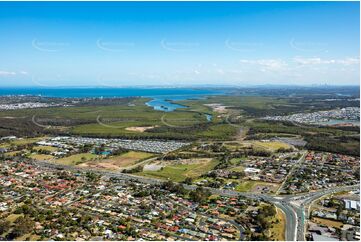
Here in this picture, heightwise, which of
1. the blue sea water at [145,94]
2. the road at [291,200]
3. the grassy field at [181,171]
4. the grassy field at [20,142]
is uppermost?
the blue sea water at [145,94]

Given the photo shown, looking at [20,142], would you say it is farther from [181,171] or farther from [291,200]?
[291,200]

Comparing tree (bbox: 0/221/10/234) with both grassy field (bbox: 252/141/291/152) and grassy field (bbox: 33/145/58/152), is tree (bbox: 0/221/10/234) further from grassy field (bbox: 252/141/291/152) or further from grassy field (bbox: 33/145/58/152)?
grassy field (bbox: 252/141/291/152)

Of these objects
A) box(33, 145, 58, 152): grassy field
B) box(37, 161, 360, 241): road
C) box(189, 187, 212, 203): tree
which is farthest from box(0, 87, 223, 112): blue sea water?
box(189, 187, 212, 203): tree

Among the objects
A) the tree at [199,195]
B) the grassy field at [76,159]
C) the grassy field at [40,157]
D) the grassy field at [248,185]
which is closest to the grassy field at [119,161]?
the grassy field at [76,159]

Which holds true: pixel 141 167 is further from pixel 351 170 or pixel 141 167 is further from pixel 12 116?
pixel 12 116

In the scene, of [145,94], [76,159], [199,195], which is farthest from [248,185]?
[145,94]

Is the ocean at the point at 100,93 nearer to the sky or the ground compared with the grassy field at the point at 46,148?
nearer to the sky

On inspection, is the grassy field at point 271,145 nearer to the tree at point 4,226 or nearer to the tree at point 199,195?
the tree at point 199,195
